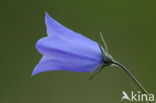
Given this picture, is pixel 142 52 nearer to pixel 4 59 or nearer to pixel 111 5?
pixel 111 5

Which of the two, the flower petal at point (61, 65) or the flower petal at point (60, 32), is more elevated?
the flower petal at point (60, 32)

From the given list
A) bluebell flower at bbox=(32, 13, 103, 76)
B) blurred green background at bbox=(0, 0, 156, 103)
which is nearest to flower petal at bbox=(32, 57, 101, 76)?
bluebell flower at bbox=(32, 13, 103, 76)

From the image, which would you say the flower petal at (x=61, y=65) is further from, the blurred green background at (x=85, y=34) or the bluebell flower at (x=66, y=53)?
the blurred green background at (x=85, y=34)

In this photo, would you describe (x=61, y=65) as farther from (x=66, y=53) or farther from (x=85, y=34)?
(x=85, y=34)

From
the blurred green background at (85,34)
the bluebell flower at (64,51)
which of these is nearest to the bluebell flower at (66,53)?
the bluebell flower at (64,51)

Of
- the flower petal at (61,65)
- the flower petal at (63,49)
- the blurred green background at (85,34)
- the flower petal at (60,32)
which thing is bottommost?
the blurred green background at (85,34)

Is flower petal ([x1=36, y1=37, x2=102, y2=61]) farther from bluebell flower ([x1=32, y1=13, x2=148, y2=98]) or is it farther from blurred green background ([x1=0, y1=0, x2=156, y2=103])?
blurred green background ([x1=0, y1=0, x2=156, y2=103])

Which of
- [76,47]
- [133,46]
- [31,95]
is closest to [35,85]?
[31,95]
